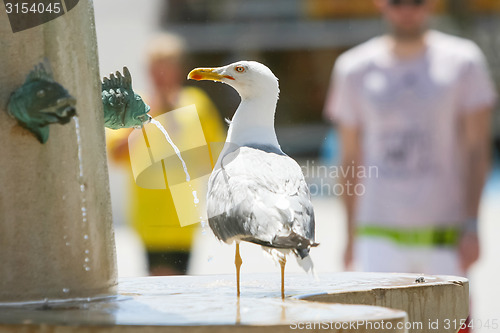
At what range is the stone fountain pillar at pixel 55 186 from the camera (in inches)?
149

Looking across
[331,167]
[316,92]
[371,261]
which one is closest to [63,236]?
[371,261]

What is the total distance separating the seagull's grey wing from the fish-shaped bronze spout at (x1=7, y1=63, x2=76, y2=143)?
22.7 inches

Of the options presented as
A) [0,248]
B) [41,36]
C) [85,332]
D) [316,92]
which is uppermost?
[316,92]

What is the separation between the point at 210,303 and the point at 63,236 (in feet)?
1.95

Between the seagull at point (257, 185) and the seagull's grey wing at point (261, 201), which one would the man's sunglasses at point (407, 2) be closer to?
the seagull at point (257, 185)

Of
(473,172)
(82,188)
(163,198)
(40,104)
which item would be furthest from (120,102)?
(473,172)

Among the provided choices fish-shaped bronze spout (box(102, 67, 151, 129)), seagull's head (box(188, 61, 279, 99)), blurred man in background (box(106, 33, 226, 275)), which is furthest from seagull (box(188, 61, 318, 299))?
blurred man in background (box(106, 33, 226, 275))

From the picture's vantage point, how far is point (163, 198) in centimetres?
682

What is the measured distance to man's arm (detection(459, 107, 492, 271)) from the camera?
654 centimetres

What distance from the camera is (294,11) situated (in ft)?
73.3

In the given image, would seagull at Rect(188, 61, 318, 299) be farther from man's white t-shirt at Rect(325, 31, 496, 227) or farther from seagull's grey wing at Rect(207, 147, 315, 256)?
man's white t-shirt at Rect(325, 31, 496, 227)

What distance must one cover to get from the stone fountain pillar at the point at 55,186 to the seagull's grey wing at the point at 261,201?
47cm

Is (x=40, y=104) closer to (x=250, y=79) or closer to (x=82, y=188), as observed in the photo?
(x=82, y=188)

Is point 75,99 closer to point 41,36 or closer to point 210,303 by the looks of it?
point 41,36
